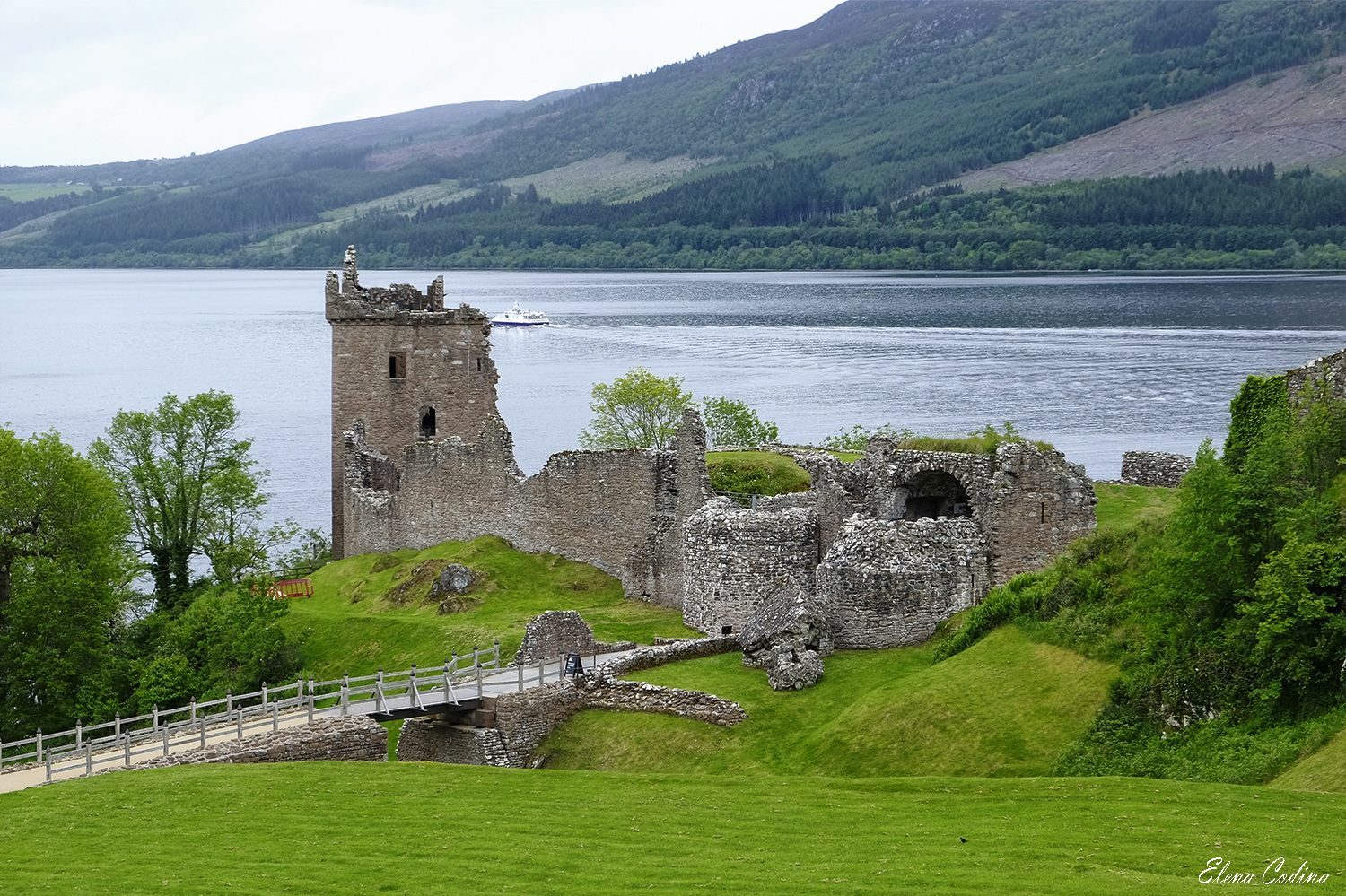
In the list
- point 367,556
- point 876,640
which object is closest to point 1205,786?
point 876,640

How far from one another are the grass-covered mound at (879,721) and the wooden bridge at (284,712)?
228 centimetres

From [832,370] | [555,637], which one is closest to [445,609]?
[555,637]

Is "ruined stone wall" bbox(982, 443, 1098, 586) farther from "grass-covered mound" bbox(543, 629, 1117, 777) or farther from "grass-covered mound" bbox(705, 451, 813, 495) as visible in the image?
"grass-covered mound" bbox(705, 451, 813, 495)

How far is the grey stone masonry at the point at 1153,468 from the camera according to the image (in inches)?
1794

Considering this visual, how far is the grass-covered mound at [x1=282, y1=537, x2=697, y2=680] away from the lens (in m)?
41.1

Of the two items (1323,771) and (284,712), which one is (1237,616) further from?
(284,712)

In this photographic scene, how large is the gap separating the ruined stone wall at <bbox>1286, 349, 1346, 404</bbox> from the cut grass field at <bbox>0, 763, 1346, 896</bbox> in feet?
28.2

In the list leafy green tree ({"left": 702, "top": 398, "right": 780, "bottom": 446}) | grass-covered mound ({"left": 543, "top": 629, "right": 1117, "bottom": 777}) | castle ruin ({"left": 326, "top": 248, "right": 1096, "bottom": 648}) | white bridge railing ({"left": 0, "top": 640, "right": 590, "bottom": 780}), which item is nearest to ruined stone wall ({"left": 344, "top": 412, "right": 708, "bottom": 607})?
castle ruin ({"left": 326, "top": 248, "right": 1096, "bottom": 648})

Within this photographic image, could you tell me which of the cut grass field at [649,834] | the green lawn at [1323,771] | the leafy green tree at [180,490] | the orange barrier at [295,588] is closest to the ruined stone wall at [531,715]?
the cut grass field at [649,834]

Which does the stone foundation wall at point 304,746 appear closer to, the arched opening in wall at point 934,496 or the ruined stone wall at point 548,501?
the ruined stone wall at point 548,501

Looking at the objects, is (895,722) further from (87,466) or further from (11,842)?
(87,466)

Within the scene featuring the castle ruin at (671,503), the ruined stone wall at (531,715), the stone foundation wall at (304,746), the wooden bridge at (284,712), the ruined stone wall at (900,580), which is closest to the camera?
the stone foundation wall at (304,746)

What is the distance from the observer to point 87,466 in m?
48.6

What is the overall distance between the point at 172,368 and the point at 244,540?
10633 cm
